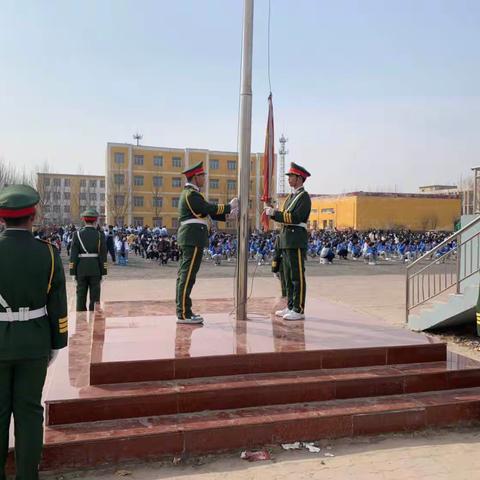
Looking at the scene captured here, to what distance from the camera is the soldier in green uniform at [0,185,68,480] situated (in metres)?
3.03

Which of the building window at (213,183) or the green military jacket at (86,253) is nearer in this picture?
the green military jacket at (86,253)

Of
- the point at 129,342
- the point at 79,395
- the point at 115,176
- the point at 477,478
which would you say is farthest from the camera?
the point at 115,176

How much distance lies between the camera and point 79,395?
13.0 feet

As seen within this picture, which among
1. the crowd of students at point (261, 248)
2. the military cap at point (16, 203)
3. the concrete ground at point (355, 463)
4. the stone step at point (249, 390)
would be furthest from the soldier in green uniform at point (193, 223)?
the crowd of students at point (261, 248)

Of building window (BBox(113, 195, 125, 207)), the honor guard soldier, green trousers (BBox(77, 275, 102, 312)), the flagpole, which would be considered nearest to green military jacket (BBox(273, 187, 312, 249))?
the honor guard soldier

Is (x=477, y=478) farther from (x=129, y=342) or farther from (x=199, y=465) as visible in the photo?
(x=129, y=342)

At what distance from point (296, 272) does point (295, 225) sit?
1.90ft

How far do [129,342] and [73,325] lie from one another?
2335 millimetres

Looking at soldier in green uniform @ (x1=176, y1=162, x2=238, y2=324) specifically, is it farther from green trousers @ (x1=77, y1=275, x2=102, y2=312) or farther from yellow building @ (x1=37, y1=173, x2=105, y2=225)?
yellow building @ (x1=37, y1=173, x2=105, y2=225)

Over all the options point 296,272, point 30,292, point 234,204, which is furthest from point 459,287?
point 30,292

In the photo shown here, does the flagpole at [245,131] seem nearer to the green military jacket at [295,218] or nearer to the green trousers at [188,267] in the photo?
the green military jacket at [295,218]

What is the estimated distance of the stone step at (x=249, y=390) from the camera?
3.92m

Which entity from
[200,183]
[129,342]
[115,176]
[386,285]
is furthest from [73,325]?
[115,176]

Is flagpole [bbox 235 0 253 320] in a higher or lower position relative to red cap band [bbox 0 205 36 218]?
higher
